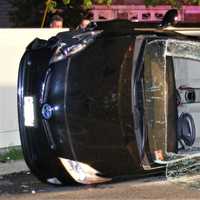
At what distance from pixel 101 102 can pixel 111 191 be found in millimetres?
1520

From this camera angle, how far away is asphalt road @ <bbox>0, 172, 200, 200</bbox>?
7152 millimetres

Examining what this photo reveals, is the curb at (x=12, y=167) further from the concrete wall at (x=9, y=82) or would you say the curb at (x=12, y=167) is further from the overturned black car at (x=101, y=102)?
the overturned black car at (x=101, y=102)

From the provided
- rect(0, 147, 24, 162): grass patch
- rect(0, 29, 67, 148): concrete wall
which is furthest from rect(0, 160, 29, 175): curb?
rect(0, 29, 67, 148): concrete wall

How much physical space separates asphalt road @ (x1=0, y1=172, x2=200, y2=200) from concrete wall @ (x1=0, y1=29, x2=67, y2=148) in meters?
1.71

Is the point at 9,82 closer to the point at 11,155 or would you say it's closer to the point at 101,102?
the point at 11,155

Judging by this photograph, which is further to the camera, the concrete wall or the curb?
the concrete wall

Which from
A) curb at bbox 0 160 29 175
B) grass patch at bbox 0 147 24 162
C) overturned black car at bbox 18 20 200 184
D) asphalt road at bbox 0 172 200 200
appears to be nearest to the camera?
overturned black car at bbox 18 20 200 184

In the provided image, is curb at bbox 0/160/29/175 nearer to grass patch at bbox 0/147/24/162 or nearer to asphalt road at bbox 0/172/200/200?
grass patch at bbox 0/147/24/162

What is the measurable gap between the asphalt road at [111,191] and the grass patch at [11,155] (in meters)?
1.08

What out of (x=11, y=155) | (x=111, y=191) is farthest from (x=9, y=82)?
(x=111, y=191)

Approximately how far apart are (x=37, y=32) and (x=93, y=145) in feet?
14.1

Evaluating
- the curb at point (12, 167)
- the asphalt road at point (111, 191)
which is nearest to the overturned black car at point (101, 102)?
the asphalt road at point (111, 191)

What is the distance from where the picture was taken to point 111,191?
7.40 meters

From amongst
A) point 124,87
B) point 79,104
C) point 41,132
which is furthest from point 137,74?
point 41,132
